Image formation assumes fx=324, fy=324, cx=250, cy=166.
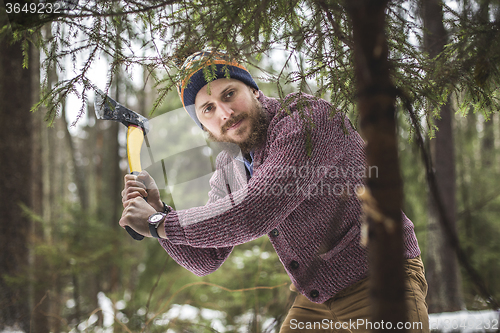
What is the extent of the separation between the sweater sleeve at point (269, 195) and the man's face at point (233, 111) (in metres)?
0.43

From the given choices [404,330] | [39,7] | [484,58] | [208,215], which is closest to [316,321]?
[208,215]

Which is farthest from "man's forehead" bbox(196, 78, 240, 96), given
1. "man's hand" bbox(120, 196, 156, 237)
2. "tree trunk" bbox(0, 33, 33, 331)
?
"tree trunk" bbox(0, 33, 33, 331)

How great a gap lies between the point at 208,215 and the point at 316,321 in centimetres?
107

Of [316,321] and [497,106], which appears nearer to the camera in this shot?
[497,106]

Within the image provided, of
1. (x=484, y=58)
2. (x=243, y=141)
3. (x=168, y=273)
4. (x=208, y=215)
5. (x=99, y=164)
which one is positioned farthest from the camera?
(x=99, y=164)

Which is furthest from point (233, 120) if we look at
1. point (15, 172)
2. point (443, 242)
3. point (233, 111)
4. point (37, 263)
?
point (37, 263)

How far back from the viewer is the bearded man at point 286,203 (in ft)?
4.26

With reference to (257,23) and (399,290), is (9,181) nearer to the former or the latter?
(257,23)

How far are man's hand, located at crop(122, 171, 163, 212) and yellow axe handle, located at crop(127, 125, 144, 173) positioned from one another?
0.07 meters

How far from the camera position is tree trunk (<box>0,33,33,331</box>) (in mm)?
3607

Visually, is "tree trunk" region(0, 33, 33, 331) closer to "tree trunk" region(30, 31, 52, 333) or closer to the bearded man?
"tree trunk" region(30, 31, 52, 333)

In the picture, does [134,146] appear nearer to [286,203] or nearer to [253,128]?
[253,128]

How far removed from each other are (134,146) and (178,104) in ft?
17.3

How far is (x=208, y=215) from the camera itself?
1.31 metres
